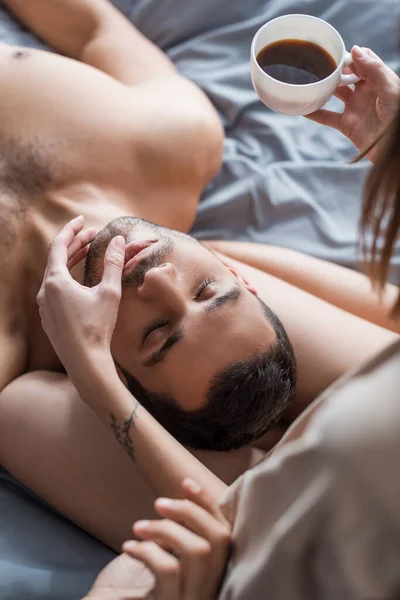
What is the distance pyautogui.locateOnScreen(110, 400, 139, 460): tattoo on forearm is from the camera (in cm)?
95

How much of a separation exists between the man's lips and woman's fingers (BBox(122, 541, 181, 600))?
0.46 metres

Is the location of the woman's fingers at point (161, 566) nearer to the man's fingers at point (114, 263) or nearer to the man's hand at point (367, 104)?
the man's fingers at point (114, 263)

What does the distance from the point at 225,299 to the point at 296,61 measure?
417 millimetres

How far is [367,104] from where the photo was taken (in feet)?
3.92

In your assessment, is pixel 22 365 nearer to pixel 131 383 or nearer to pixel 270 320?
pixel 131 383

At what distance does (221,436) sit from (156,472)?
200 millimetres

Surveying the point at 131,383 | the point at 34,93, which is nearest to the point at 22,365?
the point at 131,383

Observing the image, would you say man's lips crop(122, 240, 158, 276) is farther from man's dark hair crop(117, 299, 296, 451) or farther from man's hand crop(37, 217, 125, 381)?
man's dark hair crop(117, 299, 296, 451)

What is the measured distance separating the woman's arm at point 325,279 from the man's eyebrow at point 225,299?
40cm

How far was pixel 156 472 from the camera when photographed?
951 millimetres

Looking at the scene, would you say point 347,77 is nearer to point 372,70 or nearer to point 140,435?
point 372,70

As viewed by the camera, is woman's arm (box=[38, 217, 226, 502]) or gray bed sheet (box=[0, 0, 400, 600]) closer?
woman's arm (box=[38, 217, 226, 502])

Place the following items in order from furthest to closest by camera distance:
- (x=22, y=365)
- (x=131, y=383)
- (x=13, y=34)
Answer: (x=13, y=34) → (x=22, y=365) → (x=131, y=383)

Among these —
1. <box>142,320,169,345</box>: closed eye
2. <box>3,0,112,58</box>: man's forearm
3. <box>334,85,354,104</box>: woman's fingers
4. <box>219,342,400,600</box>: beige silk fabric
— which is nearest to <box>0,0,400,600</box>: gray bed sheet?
<box>3,0,112,58</box>: man's forearm
